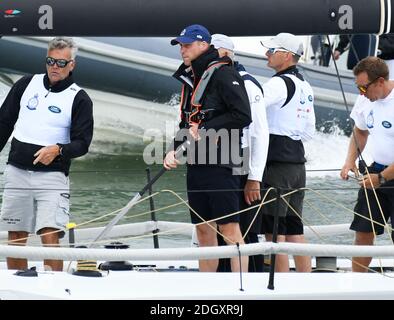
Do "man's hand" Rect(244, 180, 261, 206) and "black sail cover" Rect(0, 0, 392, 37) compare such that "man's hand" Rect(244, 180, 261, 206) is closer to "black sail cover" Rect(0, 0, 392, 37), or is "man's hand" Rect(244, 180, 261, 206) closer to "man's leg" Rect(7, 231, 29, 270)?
"black sail cover" Rect(0, 0, 392, 37)

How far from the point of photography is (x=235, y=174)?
5832 mm

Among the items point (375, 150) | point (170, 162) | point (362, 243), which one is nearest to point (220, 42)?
point (170, 162)

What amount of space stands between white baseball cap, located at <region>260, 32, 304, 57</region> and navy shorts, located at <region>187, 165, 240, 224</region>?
782 millimetres

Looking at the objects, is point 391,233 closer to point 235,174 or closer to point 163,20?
point 235,174

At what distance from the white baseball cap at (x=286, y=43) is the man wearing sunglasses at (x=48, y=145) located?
1.02 meters

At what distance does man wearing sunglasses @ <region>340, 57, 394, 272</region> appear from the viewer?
6.06 m

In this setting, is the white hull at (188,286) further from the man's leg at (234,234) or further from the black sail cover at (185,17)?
the black sail cover at (185,17)

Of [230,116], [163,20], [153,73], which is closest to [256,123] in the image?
[230,116]

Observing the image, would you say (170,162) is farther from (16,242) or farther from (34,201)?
(16,242)

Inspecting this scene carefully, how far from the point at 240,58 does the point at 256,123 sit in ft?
24.6

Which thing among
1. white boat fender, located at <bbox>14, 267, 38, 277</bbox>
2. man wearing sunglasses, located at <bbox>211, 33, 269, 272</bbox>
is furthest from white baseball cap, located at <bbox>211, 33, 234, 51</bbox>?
white boat fender, located at <bbox>14, 267, 38, 277</bbox>

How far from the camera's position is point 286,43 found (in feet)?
20.1

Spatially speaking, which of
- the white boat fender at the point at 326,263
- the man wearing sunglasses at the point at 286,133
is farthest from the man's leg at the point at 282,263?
the white boat fender at the point at 326,263
